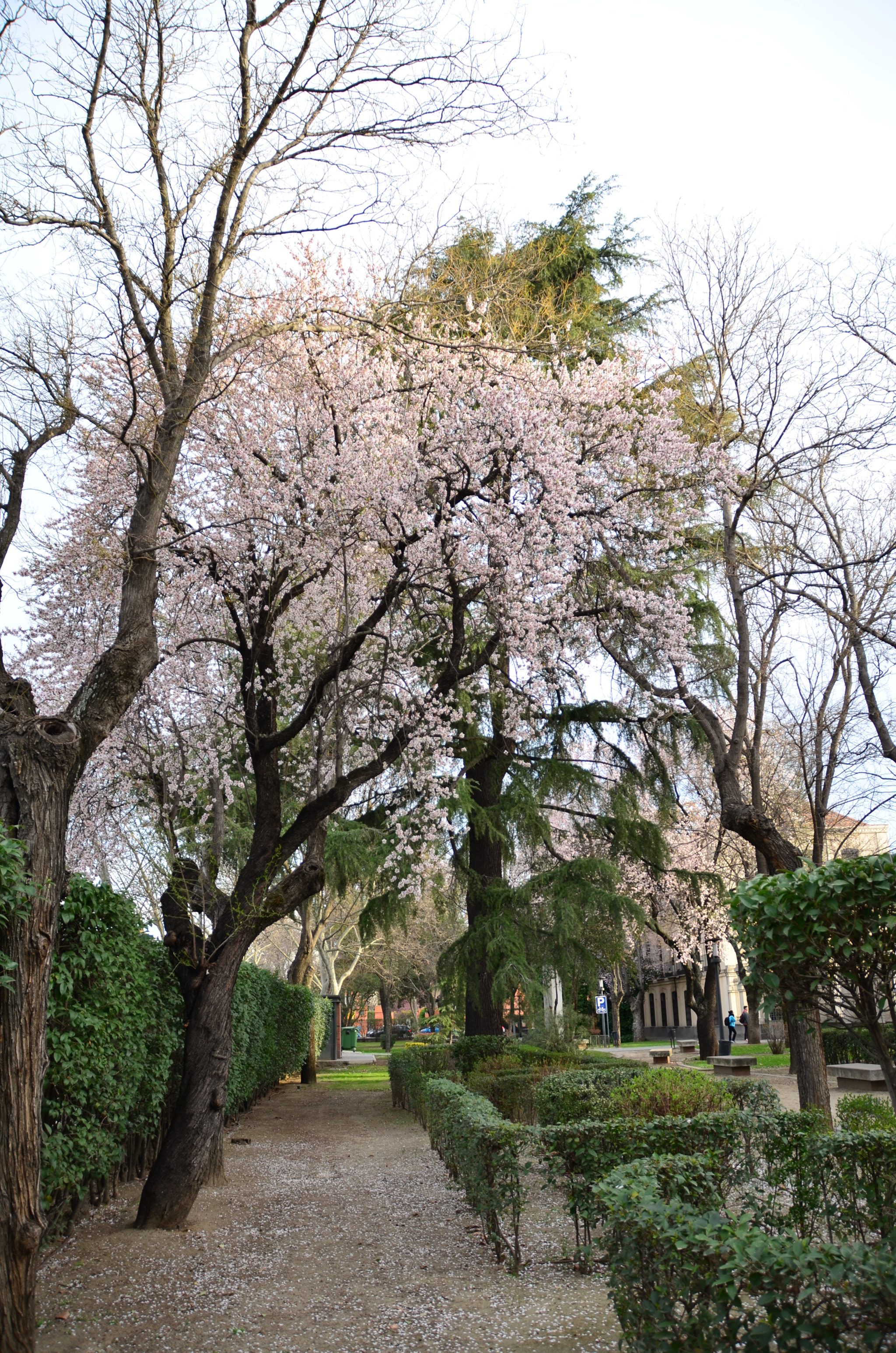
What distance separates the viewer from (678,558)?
474 inches

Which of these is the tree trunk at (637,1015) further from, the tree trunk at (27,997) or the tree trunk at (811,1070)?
the tree trunk at (27,997)

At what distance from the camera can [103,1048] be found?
Answer: 583cm

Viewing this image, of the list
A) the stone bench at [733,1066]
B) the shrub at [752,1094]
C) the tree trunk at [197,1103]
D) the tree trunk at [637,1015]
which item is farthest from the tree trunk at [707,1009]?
the tree trunk at [197,1103]

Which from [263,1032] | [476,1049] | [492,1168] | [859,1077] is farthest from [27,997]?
[859,1077]

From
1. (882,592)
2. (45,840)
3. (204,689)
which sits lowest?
(45,840)

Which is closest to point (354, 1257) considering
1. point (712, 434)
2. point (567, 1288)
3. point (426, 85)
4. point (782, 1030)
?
point (567, 1288)

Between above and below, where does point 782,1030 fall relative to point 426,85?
below

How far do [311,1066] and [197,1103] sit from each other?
16171mm

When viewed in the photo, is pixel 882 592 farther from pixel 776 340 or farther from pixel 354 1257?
pixel 354 1257

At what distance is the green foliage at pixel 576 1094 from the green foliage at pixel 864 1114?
5.58ft

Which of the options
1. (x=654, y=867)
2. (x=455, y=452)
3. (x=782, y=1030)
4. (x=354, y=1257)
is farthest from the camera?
(x=782, y=1030)

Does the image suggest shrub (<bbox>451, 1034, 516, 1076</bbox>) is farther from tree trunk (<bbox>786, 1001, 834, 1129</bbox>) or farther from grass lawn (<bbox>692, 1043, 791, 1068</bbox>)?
grass lawn (<bbox>692, 1043, 791, 1068</bbox>)

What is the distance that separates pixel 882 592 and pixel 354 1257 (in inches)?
315

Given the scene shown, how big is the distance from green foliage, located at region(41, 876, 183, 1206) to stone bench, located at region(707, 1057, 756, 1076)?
1337 centimetres
